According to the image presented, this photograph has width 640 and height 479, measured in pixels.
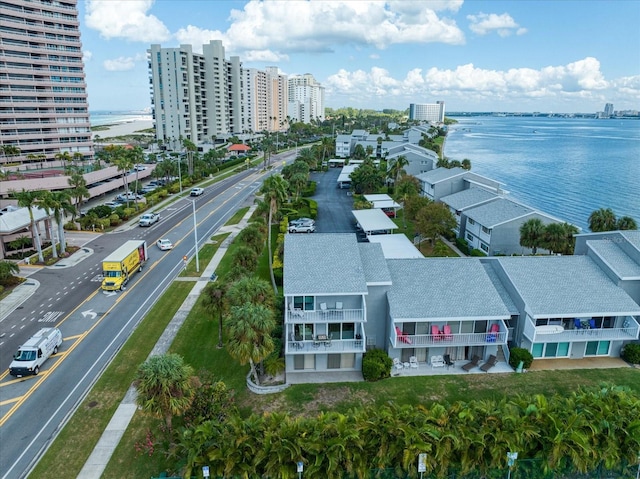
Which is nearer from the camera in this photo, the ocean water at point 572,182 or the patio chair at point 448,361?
the patio chair at point 448,361

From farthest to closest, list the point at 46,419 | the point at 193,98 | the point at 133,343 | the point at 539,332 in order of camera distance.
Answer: the point at 193,98
the point at 133,343
the point at 539,332
the point at 46,419

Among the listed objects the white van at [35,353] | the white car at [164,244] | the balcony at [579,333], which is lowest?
the white van at [35,353]

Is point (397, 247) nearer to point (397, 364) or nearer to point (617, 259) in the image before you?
point (397, 364)

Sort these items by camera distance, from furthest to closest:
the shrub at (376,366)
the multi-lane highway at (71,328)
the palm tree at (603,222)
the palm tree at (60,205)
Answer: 1. the palm tree at (60,205)
2. the palm tree at (603,222)
3. the shrub at (376,366)
4. the multi-lane highway at (71,328)

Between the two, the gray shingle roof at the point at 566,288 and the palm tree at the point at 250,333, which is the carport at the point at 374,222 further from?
the palm tree at the point at 250,333

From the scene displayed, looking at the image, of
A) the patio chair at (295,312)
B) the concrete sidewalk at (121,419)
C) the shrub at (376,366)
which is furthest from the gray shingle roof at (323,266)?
the concrete sidewalk at (121,419)

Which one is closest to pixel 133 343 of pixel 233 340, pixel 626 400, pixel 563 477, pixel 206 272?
pixel 233 340

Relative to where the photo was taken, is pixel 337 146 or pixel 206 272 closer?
pixel 206 272

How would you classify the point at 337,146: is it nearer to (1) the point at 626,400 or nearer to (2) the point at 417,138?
(2) the point at 417,138
